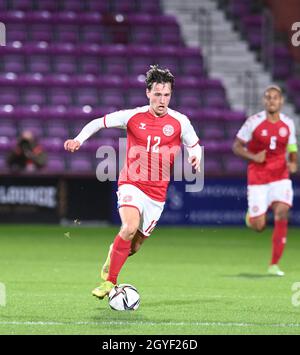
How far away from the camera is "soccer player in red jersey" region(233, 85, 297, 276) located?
12.2m

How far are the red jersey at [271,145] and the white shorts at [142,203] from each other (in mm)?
3528

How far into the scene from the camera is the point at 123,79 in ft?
71.9

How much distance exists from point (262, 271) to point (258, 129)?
167 centimetres

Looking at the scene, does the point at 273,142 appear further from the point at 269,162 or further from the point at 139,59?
the point at 139,59

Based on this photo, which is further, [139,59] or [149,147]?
[139,59]

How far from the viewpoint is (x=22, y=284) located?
1046cm

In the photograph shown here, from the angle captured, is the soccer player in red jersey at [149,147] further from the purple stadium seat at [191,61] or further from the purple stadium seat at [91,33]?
the purple stadium seat at [91,33]

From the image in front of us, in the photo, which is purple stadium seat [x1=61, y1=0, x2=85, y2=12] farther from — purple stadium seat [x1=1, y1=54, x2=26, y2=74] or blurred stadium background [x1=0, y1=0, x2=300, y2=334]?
purple stadium seat [x1=1, y1=54, x2=26, y2=74]

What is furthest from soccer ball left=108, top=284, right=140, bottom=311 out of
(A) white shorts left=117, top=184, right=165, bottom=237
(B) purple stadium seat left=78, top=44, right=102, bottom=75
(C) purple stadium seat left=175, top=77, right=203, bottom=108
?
(B) purple stadium seat left=78, top=44, right=102, bottom=75

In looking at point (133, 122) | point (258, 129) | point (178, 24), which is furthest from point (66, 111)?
point (133, 122)

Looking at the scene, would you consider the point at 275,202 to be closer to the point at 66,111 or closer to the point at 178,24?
the point at 66,111

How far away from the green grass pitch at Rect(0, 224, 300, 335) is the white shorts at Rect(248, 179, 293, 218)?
0.75 metres

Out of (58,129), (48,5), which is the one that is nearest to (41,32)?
(48,5)

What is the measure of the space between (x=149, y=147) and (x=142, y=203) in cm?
50
